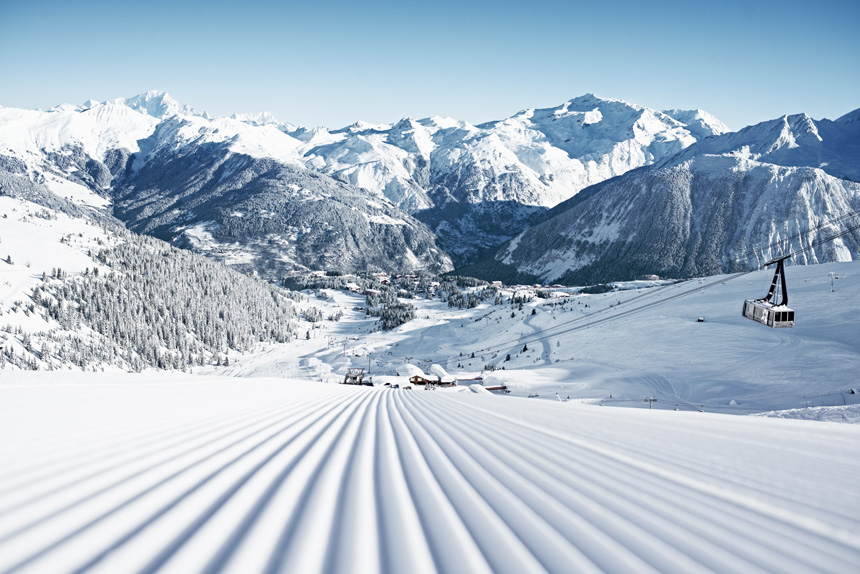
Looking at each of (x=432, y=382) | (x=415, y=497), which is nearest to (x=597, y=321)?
(x=432, y=382)

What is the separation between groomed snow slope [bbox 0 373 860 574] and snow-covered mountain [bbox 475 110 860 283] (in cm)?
15625

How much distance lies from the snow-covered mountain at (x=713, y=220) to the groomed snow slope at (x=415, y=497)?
156255 mm

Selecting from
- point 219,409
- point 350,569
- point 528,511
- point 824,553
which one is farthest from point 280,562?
point 219,409

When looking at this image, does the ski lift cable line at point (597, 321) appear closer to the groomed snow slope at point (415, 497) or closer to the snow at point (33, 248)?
the groomed snow slope at point (415, 497)

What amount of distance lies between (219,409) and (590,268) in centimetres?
18460

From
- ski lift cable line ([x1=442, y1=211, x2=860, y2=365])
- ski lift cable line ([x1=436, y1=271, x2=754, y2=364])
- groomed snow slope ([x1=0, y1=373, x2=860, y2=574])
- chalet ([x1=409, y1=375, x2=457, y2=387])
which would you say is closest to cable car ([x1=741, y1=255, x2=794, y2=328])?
groomed snow slope ([x1=0, y1=373, x2=860, y2=574])

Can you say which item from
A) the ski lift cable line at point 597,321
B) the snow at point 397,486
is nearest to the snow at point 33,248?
the ski lift cable line at point 597,321

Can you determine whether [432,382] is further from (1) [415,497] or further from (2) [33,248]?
(2) [33,248]

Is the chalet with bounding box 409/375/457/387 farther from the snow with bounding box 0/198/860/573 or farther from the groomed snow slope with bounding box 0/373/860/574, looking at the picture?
the groomed snow slope with bounding box 0/373/860/574

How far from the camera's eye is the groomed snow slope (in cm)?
271

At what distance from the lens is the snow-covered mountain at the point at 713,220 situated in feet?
458

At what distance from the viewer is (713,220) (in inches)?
6348

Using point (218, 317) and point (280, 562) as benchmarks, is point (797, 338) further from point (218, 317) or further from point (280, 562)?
point (218, 317)

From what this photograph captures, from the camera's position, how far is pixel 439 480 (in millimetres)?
4410
